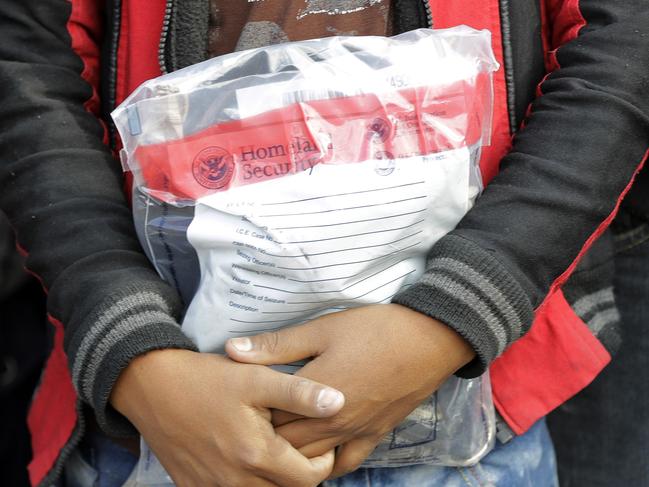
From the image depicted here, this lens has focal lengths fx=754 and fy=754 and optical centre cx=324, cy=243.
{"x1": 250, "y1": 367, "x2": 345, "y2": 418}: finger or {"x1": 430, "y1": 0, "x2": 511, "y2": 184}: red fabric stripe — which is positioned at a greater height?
{"x1": 430, "y1": 0, "x2": 511, "y2": 184}: red fabric stripe

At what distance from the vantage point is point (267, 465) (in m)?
0.78

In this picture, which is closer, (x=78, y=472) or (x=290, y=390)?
(x=290, y=390)

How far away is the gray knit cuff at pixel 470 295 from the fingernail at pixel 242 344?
163 millimetres

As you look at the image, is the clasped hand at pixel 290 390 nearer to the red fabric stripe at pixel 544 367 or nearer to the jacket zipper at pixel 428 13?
the red fabric stripe at pixel 544 367

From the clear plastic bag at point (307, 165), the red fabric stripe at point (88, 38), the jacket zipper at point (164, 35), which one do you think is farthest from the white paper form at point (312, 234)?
the red fabric stripe at point (88, 38)

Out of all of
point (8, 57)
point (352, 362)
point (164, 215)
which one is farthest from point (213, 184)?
point (8, 57)

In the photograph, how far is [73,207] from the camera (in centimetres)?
92

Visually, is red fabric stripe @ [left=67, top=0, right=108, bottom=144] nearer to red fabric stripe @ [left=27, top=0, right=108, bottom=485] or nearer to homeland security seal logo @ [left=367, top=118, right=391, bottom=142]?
red fabric stripe @ [left=27, top=0, right=108, bottom=485]

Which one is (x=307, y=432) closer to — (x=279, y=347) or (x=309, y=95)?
(x=279, y=347)

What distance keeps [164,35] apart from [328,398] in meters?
0.48

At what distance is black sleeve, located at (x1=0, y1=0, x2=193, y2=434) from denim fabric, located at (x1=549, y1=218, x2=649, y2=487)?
2.43 ft

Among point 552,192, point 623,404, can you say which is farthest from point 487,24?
point 623,404

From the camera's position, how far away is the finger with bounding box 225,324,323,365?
0.80 m

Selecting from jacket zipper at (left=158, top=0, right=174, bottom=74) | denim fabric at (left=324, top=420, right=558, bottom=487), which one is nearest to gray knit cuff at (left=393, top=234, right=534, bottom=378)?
denim fabric at (left=324, top=420, right=558, bottom=487)
